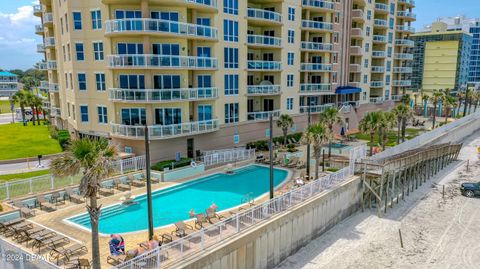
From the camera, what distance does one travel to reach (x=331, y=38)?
51.8 metres

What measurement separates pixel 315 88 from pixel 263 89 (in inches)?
457

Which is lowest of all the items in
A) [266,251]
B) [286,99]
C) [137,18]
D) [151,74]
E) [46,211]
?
[266,251]

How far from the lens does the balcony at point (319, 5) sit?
47.3 m

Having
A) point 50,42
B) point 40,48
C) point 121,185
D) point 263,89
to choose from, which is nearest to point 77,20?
point 50,42

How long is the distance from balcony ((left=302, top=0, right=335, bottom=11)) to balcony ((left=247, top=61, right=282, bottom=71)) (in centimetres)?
1008

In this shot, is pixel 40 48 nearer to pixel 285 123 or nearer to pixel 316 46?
pixel 285 123

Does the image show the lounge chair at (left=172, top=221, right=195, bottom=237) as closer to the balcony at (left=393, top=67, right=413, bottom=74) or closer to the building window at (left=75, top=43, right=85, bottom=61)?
the building window at (left=75, top=43, right=85, bottom=61)

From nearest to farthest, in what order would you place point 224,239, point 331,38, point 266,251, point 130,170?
point 224,239
point 266,251
point 130,170
point 331,38

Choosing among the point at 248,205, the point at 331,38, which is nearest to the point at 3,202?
the point at 248,205

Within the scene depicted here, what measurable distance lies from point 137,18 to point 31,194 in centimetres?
1664

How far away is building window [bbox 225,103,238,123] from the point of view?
38.8 meters

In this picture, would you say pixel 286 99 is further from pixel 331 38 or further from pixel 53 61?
pixel 53 61

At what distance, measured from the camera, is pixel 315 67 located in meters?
49.8

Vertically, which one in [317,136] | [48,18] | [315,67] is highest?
[48,18]
